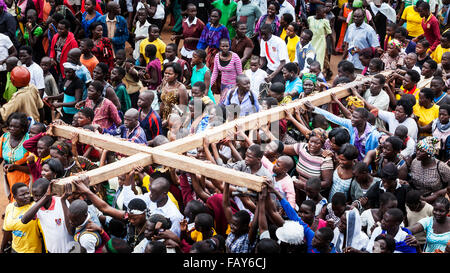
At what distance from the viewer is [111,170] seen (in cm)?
602

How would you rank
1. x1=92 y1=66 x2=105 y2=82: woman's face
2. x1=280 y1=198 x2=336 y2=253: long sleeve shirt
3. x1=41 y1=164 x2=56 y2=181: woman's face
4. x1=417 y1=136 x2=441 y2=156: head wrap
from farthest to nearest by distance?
x1=92 y1=66 x2=105 y2=82: woman's face < x1=417 y1=136 x2=441 y2=156: head wrap < x1=41 y1=164 x2=56 y2=181: woman's face < x1=280 y1=198 x2=336 y2=253: long sleeve shirt

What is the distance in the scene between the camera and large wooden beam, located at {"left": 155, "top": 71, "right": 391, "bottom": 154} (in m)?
6.70

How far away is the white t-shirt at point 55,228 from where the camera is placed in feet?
20.7

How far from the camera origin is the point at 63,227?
6.30 metres

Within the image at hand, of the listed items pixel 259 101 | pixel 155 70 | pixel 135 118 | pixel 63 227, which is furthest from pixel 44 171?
pixel 155 70

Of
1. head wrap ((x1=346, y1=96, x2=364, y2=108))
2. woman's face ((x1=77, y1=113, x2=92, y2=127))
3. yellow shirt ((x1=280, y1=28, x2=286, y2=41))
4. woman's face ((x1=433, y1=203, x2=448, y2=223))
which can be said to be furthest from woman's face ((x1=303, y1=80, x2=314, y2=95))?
yellow shirt ((x1=280, y1=28, x2=286, y2=41))

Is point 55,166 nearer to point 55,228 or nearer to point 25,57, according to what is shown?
point 55,228

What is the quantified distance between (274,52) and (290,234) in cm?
582

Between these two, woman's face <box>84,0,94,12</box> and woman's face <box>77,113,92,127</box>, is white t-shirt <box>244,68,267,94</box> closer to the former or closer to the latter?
woman's face <box>77,113,92,127</box>

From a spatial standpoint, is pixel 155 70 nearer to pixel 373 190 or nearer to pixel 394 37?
pixel 394 37

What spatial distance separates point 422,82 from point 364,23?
2.69 meters

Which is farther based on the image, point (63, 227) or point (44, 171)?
point (44, 171)

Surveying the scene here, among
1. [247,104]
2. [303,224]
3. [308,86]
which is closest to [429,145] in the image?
[303,224]

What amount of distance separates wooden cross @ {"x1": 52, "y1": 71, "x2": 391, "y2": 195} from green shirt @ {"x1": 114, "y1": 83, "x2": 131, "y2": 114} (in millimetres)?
2832
